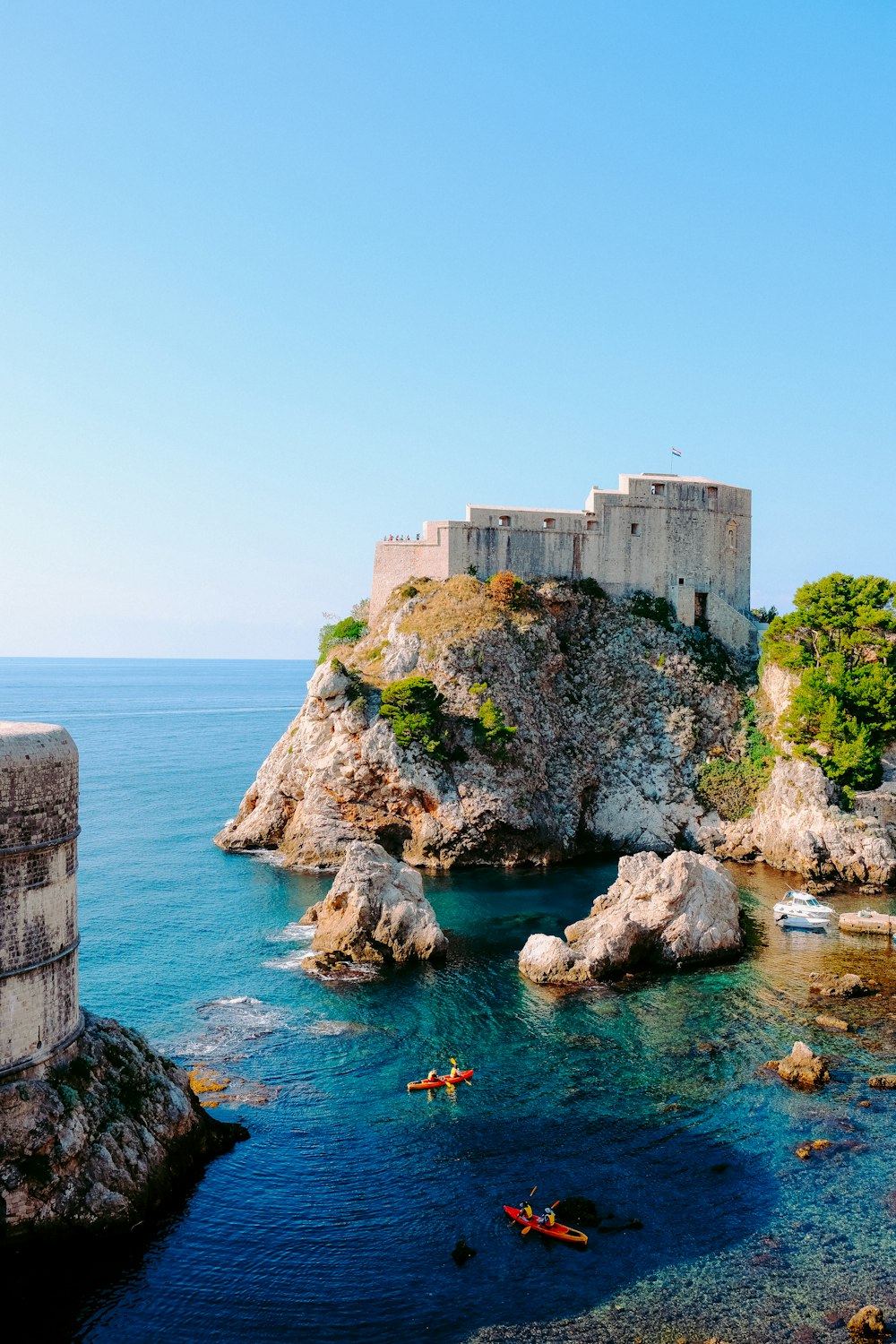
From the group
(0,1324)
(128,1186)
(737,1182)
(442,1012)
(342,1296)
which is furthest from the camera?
(442,1012)

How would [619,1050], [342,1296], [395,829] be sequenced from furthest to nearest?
[395,829]
[619,1050]
[342,1296]

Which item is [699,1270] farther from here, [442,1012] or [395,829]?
[395,829]

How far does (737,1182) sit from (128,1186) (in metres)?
12.8

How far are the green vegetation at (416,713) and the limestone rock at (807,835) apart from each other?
1548cm

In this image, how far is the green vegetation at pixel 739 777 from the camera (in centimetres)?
5441

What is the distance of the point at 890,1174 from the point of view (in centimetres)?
2269

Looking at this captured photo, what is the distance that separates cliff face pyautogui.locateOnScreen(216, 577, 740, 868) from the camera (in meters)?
51.1

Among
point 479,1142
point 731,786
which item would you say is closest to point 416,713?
point 731,786

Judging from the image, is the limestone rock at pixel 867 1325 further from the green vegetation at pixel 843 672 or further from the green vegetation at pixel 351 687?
the green vegetation at pixel 351 687

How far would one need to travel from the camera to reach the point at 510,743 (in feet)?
174

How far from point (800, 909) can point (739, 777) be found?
1491cm

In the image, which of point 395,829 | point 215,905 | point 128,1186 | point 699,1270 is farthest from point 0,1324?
point 395,829

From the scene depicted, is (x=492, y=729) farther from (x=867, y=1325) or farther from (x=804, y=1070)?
(x=867, y=1325)

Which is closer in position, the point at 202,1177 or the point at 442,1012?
the point at 202,1177
